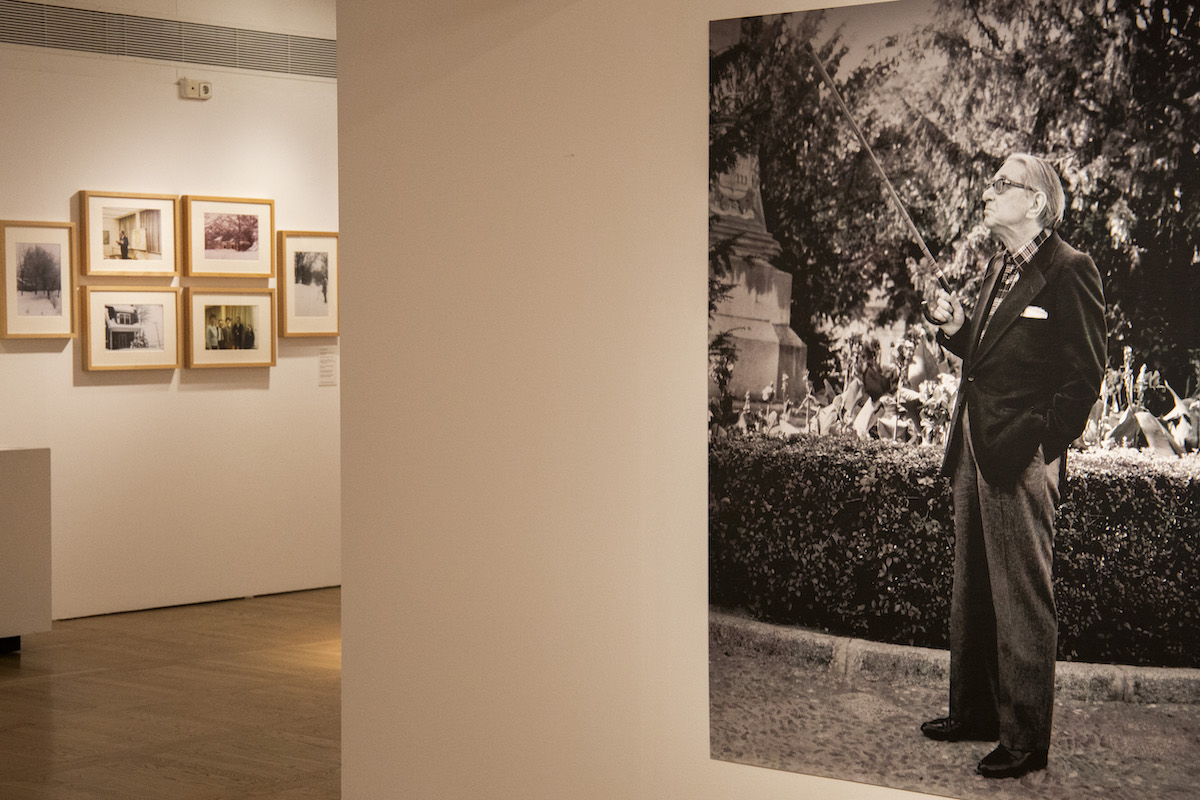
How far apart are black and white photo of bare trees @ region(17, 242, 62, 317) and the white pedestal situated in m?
1.36

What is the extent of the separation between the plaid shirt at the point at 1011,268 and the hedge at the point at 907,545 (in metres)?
0.41

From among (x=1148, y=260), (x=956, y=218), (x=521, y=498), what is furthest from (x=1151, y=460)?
(x=521, y=498)

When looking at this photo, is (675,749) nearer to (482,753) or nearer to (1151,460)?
(482,753)

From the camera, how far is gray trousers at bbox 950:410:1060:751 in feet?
10.2

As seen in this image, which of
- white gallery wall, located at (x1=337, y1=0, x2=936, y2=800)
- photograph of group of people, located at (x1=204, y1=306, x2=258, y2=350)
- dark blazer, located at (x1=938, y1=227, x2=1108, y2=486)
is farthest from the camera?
photograph of group of people, located at (x1=204, y1=306, x2=258, y2=350)

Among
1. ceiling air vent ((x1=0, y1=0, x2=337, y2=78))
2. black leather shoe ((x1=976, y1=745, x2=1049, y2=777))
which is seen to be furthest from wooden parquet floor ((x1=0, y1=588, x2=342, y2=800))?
ceiling air vent ((x1=0, y1=0, x2=337, y2=78))

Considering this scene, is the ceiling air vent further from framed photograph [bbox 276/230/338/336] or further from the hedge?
the hedge

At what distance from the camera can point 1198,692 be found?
2.92m

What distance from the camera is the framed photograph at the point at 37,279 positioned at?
8469 mm

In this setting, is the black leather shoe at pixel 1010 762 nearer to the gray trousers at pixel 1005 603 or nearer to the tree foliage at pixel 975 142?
the gray trousers at pixel 1005 603

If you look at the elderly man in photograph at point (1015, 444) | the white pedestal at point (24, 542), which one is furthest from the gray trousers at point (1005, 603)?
the white pedestal at point (24, 542)

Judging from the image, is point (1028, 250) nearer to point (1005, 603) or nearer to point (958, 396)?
point (958, 396)

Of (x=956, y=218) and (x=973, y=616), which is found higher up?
(x=956, y=218)

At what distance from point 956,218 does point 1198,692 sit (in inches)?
50.2
